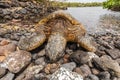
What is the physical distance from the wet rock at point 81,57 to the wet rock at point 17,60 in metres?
1.01

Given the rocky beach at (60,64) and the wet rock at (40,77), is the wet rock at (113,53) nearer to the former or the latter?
the rocky beach at (60,64)

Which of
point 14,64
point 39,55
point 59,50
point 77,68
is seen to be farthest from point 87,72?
point 14,64

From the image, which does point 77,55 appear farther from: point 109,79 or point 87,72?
point 109,79

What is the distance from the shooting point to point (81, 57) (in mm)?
5273

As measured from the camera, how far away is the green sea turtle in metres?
5.20

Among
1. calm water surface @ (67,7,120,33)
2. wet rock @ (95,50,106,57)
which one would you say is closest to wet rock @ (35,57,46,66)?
wet rock @ (95,50,106,57)

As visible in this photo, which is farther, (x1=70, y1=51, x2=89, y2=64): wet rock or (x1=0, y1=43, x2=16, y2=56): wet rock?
(x1=0, y1=43, x2=16, y2=56): wet rock

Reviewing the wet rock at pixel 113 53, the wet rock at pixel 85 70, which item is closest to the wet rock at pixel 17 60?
the wet rock at pixel 85 70

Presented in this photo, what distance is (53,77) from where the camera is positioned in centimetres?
441

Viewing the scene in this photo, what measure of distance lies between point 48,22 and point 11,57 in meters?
1.38

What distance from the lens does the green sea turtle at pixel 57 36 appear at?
5.20 metres

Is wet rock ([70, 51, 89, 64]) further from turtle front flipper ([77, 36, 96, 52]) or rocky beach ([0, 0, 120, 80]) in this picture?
turtle front flipper ([77, 36, 96, 52])

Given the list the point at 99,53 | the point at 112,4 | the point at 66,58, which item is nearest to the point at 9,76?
the point at 66,58

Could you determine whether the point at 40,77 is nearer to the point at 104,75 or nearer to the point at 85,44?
the point at 104,75
